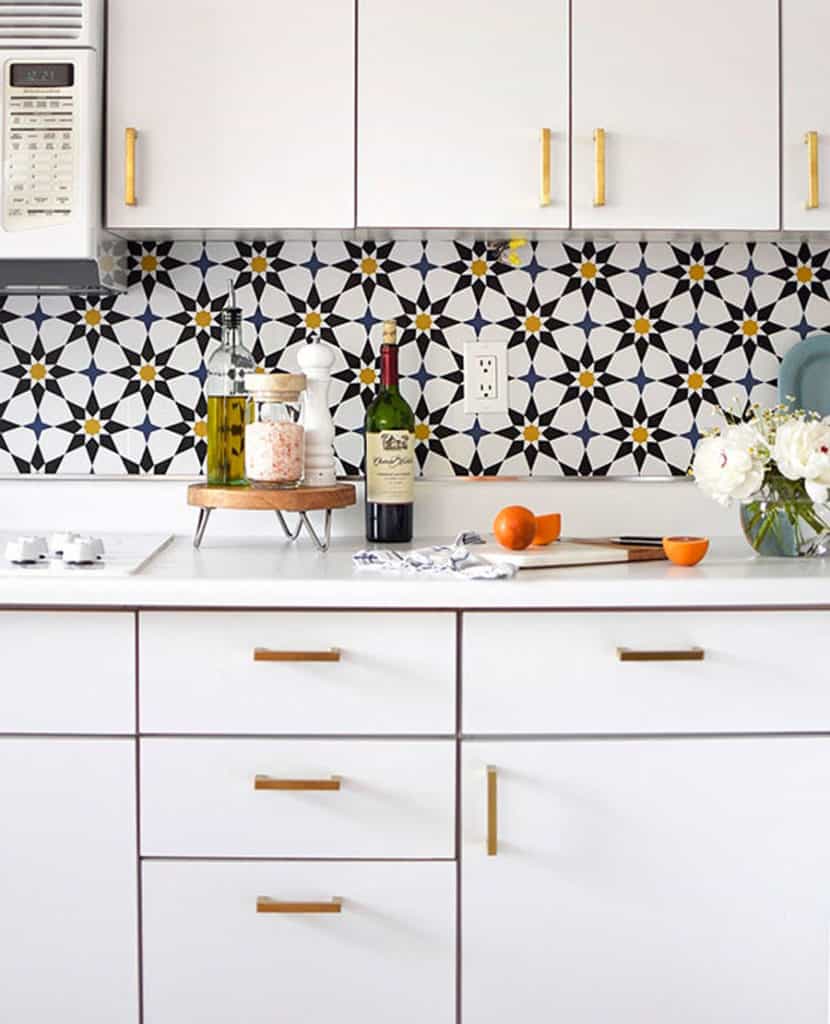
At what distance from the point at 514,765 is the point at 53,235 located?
1.20m

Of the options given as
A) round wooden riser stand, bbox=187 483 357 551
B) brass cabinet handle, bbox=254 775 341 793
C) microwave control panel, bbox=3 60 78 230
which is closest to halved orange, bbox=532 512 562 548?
round wooden riser stand, bbox=187 483 357 551

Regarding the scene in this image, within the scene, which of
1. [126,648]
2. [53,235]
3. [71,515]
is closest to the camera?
[126,648]

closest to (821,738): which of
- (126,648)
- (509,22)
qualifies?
(126,648)

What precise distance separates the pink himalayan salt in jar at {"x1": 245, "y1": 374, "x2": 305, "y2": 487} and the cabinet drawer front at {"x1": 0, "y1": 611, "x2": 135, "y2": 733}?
0.40 metres

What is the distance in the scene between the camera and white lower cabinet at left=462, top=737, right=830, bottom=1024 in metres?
1.86

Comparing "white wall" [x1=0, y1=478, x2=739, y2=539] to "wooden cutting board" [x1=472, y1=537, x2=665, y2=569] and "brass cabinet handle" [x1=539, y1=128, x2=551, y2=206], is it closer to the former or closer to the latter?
"wooden cutting board" [x1=472, y1=537, x2=665, y2=569]

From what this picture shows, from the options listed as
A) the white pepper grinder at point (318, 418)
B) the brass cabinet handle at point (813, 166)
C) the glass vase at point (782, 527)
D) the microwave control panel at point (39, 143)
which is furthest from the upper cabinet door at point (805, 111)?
the microwave control panel at point (39, 143)

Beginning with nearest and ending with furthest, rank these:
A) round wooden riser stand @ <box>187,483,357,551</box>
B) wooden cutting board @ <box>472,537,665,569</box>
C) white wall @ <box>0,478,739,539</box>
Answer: wooden cutting board @ <box>472,537,665,569</box>
round wooden riser stand @ <box>187,483,357,551</box>
white wall @ <box>0,478,739,539</box>

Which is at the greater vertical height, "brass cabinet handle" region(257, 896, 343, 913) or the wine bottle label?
the wine bottle label

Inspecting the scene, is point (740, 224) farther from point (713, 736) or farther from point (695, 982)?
point (695, 982)

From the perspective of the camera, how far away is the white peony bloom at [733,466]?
2045mm

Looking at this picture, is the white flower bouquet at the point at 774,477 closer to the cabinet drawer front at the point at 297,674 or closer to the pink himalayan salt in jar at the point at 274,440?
the cabinet drawer front at the point at 297,674

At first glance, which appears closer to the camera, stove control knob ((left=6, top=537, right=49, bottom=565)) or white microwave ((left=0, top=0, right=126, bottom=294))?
stove control knob ((left=6, top=537, right=49, bottom=565))

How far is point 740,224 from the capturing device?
2209 millimetres
